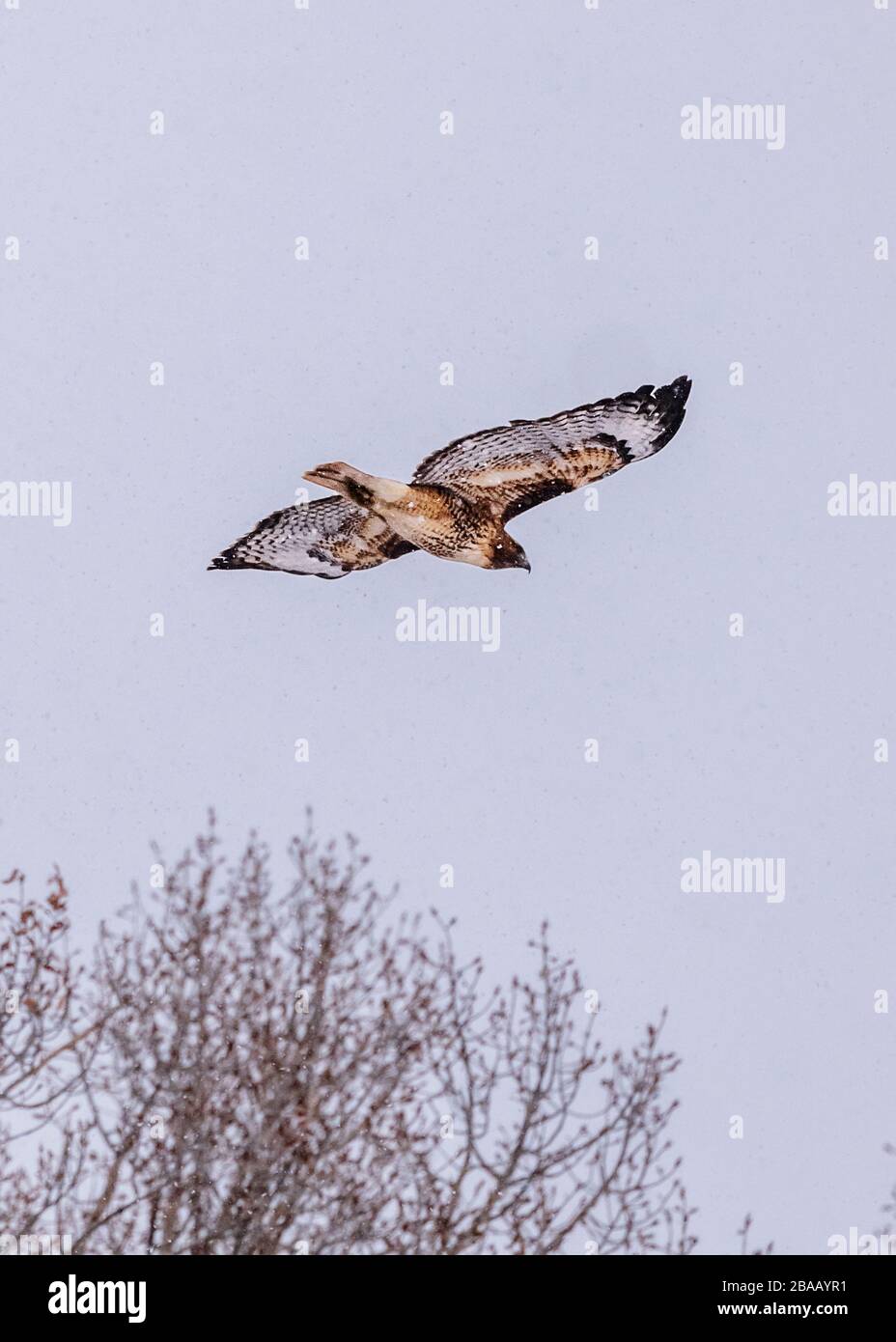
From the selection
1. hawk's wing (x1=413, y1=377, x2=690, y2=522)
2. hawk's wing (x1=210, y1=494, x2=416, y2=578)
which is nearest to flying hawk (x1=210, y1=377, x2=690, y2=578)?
hawk's wing (x1=413, y1=377, x2=690, y2=522)

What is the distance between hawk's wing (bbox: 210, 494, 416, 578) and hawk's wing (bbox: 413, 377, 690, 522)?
41.1 inches

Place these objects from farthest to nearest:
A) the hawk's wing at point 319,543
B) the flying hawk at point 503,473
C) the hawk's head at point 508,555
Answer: the hawk's wing at point 319,543 < the hawk's head at point 508,555 < the flying hawk at point 503,473

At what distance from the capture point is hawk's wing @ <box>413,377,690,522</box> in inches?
531

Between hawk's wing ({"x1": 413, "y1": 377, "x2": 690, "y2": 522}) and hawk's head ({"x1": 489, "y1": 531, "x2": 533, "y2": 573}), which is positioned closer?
hawk's wing ({"x1": 413, "y1": 377, "x2": 690, "y2": 522})

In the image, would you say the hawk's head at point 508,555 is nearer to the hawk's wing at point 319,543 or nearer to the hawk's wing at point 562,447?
the hawk's wing at point 562,447

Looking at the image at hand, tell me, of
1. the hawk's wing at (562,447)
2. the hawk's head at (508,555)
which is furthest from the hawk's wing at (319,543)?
the hawk's wing at (562,447)

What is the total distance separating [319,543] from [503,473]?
1.80 meters

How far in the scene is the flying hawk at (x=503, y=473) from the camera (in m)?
13.5

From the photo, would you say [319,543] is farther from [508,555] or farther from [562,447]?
[562,447]

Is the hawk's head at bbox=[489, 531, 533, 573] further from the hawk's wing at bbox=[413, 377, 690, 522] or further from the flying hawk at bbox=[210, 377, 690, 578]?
the hawk's wing at bbox=[413, 377, 690, 522]
